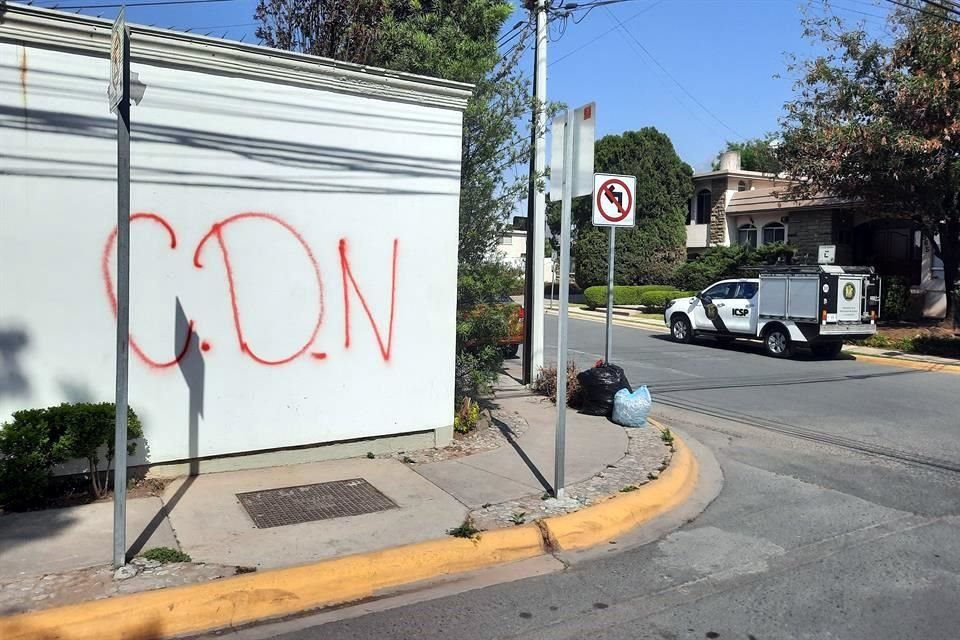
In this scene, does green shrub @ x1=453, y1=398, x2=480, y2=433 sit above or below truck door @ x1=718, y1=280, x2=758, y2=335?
below

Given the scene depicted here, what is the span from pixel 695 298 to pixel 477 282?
12634mm

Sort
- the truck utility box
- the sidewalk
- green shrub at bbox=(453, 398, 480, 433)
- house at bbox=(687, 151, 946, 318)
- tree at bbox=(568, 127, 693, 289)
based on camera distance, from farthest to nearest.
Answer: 1. tree at bbox=(568, 127, 693, 289)
2. house at bbox=(687, 151, 946, 318)
3. the truck utility box
4. green shrub at bbox=(453, 398, 480, 433)
5. the sidewalk

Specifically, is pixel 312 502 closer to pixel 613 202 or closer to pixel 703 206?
pixel 613 202

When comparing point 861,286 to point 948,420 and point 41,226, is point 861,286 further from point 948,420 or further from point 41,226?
point 41,226

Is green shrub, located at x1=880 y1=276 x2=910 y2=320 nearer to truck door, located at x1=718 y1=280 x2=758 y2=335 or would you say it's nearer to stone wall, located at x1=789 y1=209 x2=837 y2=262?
stone wall, located at x1=789 y1=209 x2=837 y2=262

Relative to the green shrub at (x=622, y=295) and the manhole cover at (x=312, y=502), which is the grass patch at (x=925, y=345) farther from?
the manhole cover at (x=312, y=502)

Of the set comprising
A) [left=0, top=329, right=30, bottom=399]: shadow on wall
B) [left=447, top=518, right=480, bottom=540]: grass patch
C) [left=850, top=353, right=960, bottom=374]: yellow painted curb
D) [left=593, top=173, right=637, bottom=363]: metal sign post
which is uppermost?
[left=593, top=173, right=637, bottom=363]: metal sign post

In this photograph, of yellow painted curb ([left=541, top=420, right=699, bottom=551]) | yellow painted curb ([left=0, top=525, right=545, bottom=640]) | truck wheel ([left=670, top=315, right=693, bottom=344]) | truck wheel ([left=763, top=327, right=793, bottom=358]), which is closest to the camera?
yellow painted curb ([left=0, top=525, right=545, bottom=640])

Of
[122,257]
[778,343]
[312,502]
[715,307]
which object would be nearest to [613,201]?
[312,502]

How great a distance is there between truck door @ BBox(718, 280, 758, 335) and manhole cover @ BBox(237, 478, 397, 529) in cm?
1376

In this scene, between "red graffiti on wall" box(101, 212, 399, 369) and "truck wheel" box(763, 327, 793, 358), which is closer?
"red graffiti on wall" box(101, 212, 399, 369)

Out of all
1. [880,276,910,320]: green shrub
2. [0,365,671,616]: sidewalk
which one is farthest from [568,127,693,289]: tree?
[0,365,671,616]: sidewalk

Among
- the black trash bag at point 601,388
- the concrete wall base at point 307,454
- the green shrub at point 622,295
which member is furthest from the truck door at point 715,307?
the concrete wall base at point 307,454

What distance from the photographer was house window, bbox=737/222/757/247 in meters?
31.5
